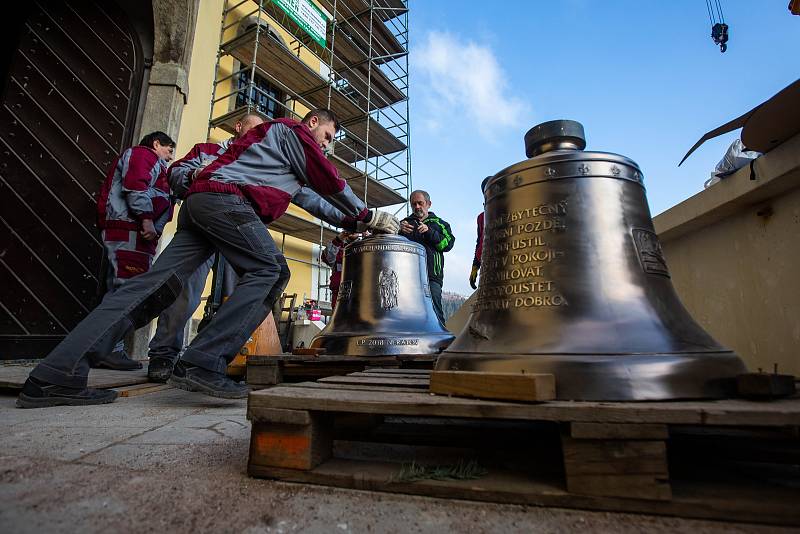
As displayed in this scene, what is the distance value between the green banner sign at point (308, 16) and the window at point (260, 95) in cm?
142

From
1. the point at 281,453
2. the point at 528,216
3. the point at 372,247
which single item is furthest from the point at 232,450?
the point at 372,247

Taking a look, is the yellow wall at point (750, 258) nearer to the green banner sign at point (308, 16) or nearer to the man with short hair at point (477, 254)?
the man with short hair at point (477, 254)

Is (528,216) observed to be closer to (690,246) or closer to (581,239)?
(581,239)

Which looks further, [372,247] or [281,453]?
[372,247]

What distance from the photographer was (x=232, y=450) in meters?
1.23

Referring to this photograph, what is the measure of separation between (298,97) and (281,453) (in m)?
10.2

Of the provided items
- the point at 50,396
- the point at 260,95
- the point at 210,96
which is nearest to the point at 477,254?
the point at 50,396

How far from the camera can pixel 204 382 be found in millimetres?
1890

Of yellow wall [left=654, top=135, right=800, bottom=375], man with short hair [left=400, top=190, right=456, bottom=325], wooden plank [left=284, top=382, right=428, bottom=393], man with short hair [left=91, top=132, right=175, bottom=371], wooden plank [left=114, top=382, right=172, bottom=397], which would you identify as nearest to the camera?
wooden plank [left=284, top=382, right=428, bottom=393]

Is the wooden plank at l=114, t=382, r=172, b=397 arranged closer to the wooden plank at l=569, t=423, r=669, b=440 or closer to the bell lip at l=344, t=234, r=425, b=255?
the bell lip at l=344, t=234, r=425, b=255

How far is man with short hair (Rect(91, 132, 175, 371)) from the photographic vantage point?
3230 millimetres

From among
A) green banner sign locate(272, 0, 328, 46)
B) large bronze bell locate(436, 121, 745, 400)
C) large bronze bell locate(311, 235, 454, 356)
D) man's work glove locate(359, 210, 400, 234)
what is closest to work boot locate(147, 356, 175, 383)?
large bronze bell locate(311, 235, 454, 356)

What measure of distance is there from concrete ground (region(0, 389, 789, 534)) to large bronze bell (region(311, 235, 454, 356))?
121 centimetres

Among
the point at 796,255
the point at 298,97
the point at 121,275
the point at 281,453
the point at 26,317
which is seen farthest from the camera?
the point at 298,97
